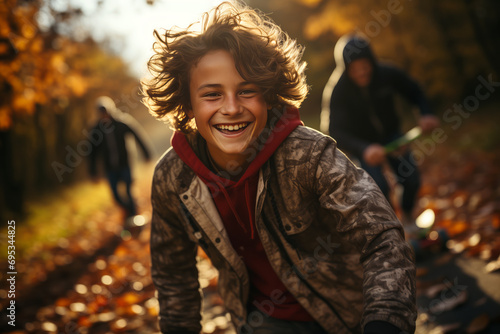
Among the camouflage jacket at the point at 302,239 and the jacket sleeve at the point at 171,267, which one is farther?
the jacket sleeve at the point at 171,267

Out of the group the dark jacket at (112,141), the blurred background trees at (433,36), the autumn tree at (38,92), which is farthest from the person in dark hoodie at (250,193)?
the blurred background trees at (433,36)

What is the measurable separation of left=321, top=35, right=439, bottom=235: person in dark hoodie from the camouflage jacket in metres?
2.38

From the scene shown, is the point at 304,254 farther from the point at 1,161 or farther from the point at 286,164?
the point at 1,161

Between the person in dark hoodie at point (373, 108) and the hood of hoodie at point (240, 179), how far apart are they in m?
2.30

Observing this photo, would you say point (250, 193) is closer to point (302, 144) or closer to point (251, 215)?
point (251, 215)

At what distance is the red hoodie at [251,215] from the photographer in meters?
2.09

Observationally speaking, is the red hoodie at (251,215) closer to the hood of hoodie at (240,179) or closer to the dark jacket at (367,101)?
the hood of hoodie at (240,179)

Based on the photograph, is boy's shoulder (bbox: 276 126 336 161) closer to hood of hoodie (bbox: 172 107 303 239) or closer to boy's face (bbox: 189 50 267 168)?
hood of hoodie (bbox: 172 107 303 239)

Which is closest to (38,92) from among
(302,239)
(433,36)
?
(302,239)

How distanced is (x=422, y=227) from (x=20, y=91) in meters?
6.92

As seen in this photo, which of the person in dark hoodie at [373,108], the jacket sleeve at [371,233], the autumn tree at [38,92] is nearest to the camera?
the jacket sleeve at [371,233]

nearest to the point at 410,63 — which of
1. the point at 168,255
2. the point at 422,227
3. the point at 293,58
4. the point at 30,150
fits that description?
the point at 422,227

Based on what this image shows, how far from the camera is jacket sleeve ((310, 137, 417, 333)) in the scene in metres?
1.55

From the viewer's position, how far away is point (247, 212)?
7.33 feet
